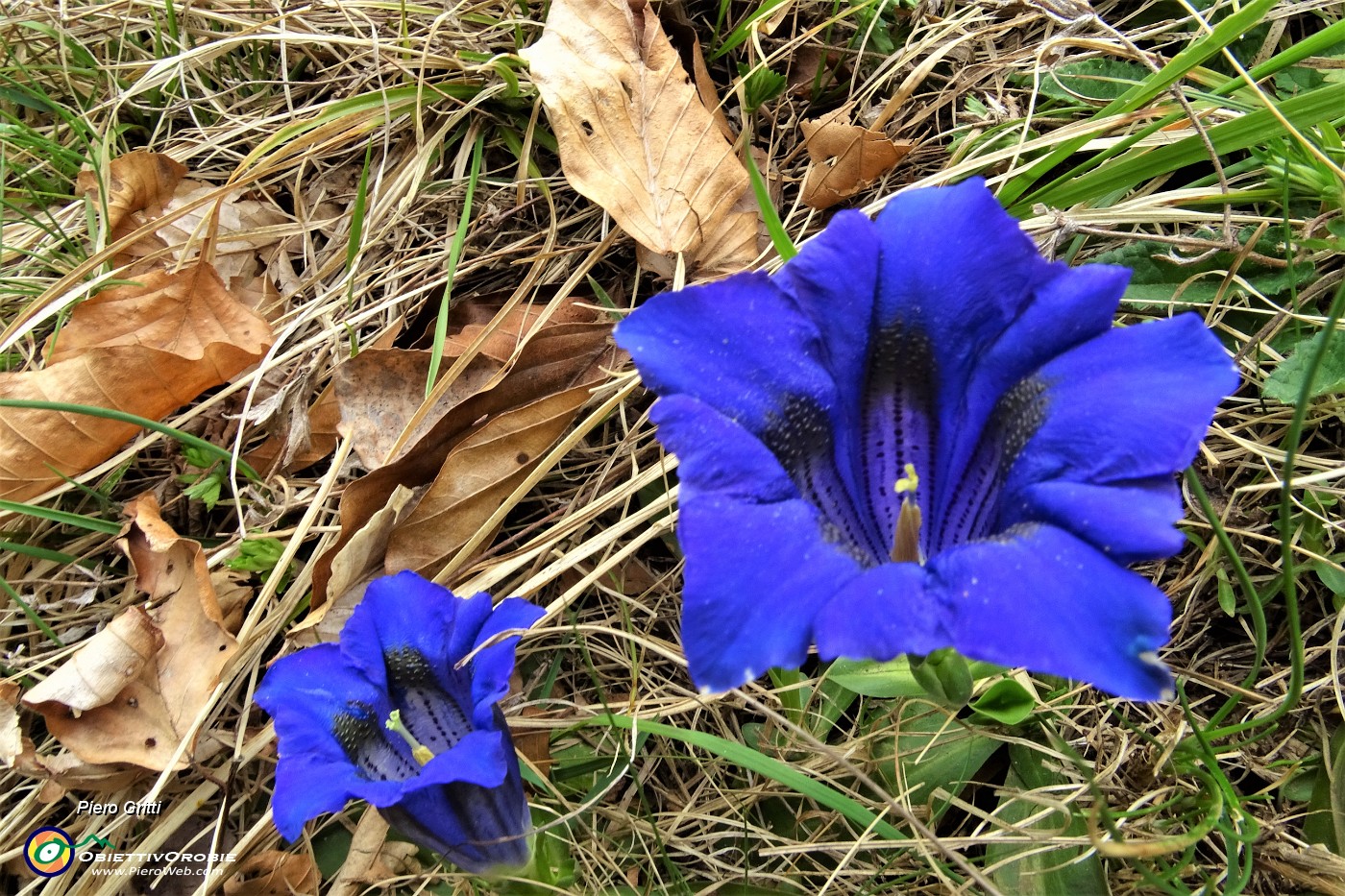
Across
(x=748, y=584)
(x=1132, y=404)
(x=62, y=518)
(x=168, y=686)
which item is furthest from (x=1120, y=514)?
(x=62, y=518)

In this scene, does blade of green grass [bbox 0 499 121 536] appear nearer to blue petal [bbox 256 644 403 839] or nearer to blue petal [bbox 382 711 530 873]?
blue petal [bbox 256 644 403 839]

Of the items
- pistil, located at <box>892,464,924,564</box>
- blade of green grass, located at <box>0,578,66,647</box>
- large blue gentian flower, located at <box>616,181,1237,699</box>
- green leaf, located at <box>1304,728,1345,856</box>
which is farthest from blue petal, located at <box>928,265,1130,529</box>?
blade of green grass, located at <box>0,578,66,647</box>

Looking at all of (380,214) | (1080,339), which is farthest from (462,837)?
(380,214)

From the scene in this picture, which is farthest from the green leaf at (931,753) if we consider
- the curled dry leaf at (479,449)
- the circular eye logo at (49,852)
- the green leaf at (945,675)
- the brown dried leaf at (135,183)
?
the brown dried leaf at (135,183)

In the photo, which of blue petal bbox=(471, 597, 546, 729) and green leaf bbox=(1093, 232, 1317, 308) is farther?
Result: green leaf bbox=(1093, 232, 1317, 308)

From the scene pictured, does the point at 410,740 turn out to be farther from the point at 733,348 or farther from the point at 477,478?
the point at 733,348
